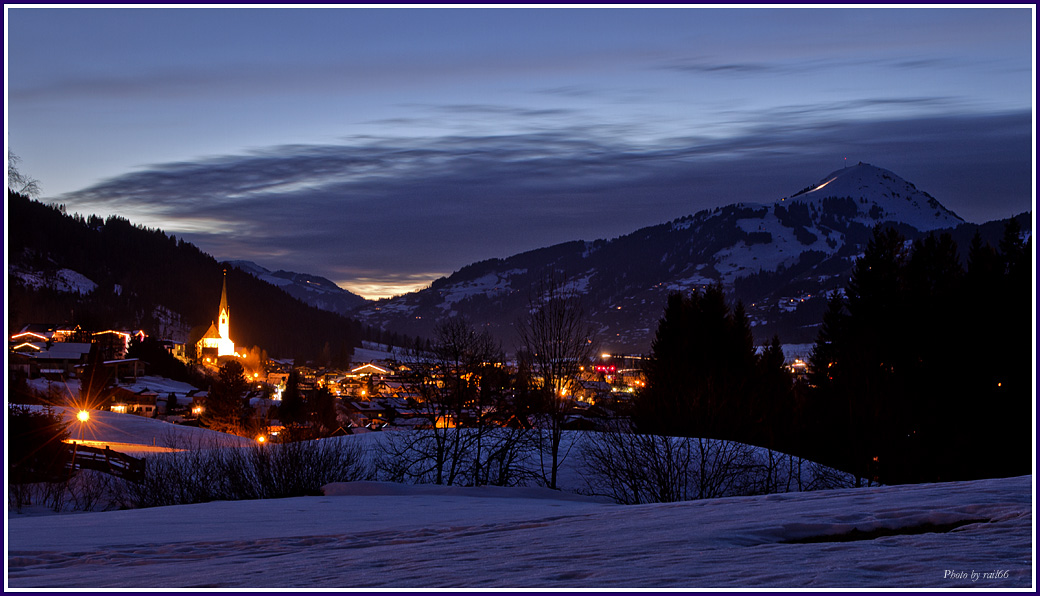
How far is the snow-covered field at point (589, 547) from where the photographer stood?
5.35m

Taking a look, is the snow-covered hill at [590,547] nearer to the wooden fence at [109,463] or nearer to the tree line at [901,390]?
the tree line at [901,390]

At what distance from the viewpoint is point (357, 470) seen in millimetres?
21906

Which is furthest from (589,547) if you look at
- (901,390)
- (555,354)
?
(901,390)

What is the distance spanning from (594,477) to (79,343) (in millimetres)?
86353

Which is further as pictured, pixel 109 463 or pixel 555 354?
pixel 109 463

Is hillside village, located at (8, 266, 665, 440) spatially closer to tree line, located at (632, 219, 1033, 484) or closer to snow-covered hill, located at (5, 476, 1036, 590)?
tree line, located at (632, 219, 1033, 484)

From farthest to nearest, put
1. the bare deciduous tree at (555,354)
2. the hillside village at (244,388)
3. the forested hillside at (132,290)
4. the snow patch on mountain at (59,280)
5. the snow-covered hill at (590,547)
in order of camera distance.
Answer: the forested hillside at (132,290) < the snow patch on mountain at (59,280) < the hillside village at (244,388) < the bare deciduous tree at (555,354) < the snow-covered hill at (590,547)

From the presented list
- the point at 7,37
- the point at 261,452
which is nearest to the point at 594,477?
the point at 261,452

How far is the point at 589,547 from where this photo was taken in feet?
22.5

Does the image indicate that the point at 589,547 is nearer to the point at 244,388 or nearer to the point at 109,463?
the point at 109,463

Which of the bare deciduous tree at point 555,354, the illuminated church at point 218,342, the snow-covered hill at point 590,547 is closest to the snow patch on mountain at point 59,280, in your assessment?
the illuminated church at point 218,342

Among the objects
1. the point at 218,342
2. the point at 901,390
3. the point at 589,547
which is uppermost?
the point at 218,342

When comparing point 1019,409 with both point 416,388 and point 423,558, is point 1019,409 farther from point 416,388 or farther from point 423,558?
point 423,558

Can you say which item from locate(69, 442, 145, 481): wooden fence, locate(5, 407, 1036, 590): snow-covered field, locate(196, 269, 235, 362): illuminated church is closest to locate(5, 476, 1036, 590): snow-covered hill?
locate(5, 407, 1036, 590): snow-covered field
